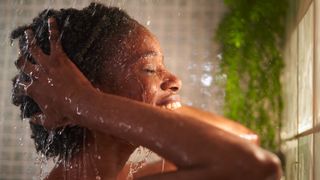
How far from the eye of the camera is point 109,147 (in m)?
0.80

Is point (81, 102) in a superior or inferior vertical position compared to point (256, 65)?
inferior

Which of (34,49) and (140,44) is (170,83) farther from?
(34,49)

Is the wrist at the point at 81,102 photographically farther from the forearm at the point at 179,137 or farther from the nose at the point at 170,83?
the nose at the point at 170,83

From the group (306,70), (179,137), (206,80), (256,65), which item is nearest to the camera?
(179,137)

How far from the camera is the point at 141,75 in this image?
754 millimetres

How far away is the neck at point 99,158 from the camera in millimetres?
796

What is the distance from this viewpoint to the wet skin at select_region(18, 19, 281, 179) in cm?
59

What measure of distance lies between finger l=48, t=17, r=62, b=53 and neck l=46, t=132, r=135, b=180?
0.14m

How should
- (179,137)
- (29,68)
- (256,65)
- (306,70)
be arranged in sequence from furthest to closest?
(256,65), (306,70), (29,68), (179,137)

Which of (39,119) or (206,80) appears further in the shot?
(206,80)

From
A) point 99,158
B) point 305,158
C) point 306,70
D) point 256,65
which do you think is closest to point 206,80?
point 256,65

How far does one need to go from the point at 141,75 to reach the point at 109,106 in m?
0.14

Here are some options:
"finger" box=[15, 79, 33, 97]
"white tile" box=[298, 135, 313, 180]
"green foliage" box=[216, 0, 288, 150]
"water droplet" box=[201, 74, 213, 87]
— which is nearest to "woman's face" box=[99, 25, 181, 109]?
"finger" box=[15, 79, 33, 97]

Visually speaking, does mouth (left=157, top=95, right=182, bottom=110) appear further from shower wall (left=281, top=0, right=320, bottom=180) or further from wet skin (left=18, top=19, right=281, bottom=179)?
shower wall (left=281, top=0, right=320, bottom=180)
